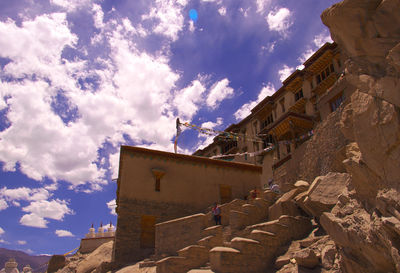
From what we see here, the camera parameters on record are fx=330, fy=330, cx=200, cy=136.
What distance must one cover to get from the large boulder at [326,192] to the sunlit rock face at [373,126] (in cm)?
248

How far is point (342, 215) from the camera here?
6.56 metres

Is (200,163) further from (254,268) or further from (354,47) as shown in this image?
(354,47)

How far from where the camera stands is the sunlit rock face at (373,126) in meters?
4.80

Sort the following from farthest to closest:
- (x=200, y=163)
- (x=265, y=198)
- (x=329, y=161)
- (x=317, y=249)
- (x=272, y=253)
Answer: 1. (x=200, y=163)
2. (x=329, y=161)
3. (x=265, y=198)
4. (x=272, y=253)
5. (x=317, y=249)

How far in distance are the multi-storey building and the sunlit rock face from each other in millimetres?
12122

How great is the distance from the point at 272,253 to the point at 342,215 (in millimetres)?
3064

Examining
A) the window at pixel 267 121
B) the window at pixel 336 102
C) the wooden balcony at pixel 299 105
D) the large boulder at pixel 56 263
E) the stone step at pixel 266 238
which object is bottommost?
the stone step at pixel 266 238

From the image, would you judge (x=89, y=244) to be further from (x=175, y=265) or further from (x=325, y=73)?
(x=325, y=73)

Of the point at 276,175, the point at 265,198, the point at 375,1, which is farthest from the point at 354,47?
the point at 276,175

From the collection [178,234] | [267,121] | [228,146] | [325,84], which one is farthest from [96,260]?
[228,146]

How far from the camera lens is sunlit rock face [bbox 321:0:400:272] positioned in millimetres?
4805

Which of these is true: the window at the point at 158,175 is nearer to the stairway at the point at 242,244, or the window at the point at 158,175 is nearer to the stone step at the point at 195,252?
the stairway at the point at 242,244

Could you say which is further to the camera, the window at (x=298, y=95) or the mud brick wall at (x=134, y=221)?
the window at (x=298, y=95)

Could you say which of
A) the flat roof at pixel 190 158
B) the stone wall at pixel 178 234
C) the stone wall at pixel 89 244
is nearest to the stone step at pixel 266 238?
the stone wall at pixel 178 234
